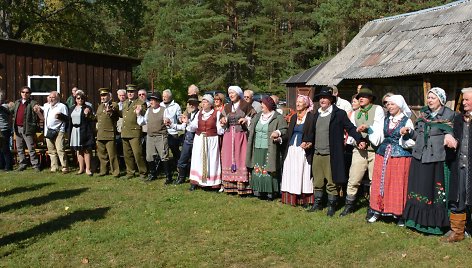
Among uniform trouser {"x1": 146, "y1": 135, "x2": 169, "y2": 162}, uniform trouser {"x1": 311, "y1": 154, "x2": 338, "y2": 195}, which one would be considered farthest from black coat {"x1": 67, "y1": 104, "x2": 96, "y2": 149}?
uniform trouser {"x1": 311, "y1": 154, "x2": 338, "y2": 195}

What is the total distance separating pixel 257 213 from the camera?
6.57m

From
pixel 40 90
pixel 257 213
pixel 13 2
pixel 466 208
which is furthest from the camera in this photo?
pixel 13 2

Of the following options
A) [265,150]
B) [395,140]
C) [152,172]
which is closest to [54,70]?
[152,172]

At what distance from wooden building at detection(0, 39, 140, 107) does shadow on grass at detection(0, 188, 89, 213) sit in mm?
5382

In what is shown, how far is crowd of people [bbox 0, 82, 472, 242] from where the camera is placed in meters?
5.21

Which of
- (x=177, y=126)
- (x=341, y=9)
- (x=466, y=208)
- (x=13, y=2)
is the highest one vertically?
(x=341, y=9)

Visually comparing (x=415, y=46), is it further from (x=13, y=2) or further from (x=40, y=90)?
(x=13, y=2)

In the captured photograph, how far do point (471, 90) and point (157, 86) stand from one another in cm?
2709

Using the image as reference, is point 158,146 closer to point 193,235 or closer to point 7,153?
point 193,235

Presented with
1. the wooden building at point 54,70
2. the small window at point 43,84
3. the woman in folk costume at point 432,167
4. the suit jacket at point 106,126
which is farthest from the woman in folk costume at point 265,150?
the small window at point 43,84

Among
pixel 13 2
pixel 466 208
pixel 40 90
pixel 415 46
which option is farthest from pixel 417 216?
pixel 13 2

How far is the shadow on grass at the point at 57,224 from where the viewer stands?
18.4ft

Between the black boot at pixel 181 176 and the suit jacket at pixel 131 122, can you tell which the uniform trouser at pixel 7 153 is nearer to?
the suit jacket at pixel 131 122

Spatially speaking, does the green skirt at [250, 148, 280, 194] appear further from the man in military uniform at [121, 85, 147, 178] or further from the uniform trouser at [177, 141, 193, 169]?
the man in military uniform at [121, 85, 147, 178]
